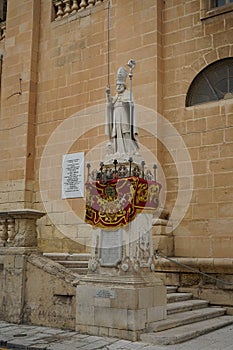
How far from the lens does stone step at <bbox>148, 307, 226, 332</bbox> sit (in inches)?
260

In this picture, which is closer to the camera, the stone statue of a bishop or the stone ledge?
the stone statue of a bishop

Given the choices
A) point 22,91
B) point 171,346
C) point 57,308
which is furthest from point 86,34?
point 171,346

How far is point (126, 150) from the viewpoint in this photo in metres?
7.57

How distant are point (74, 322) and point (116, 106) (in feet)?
11.1

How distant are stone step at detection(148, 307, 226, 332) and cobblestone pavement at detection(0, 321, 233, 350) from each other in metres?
0.42

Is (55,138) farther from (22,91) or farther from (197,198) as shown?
(197,198)

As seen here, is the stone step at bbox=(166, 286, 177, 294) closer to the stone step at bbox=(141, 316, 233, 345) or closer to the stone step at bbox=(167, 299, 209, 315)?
the stone step at bbox=(167, 299, 209, 315)

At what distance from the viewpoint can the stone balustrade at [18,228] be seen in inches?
314

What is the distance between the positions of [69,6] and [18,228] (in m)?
7.41

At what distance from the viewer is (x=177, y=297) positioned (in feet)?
27.6

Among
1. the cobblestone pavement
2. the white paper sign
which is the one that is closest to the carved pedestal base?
the cobblestone pavement

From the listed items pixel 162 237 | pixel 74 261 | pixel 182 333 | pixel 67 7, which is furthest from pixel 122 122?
pixel 67 7

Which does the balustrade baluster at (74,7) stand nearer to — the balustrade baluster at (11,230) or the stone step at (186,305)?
the balustrade baluster at (11,230)

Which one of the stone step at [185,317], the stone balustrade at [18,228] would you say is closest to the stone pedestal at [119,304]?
the stone step at [185,317]
